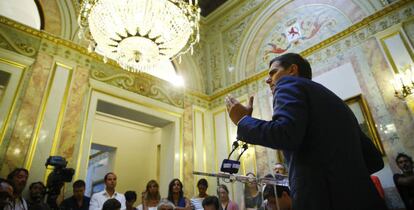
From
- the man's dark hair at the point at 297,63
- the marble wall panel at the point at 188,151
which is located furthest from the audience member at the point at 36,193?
the man's dark hair at the point at 297,63

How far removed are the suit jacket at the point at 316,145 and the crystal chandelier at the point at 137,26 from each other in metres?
A: 3.11

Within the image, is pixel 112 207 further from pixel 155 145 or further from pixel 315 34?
pixel 155 145

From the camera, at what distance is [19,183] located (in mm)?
3688

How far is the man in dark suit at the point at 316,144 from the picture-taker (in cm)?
97

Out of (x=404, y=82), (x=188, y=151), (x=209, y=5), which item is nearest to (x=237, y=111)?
(x=404, y=82)

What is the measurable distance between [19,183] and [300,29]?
5.72 meters

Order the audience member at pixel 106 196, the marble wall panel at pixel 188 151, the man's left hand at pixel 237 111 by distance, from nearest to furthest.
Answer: the man's left hand at pixel 237 111 → the audience member at pixel 106 196 → the marble wall panel at pixel 188 151

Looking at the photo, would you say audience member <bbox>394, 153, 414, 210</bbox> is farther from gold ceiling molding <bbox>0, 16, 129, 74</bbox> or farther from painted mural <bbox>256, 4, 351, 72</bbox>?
gold ceiling molding <bbox>0, 16, 129, 74</bbox>

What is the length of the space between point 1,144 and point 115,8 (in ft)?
8.13

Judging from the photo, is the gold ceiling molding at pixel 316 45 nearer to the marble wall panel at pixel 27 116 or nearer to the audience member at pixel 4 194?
the marble wall panel at pixel 27 116

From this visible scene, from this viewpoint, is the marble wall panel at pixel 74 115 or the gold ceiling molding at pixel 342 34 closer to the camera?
the marble wall panel at pixel 74 115

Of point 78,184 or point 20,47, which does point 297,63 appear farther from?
point 20,47

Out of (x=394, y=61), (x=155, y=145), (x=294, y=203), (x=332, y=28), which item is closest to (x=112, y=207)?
(x=294, y=203)

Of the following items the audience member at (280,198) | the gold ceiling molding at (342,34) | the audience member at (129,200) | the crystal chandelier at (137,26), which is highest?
the gold ceiling molding at (342,34)
